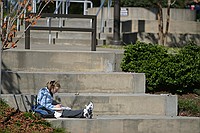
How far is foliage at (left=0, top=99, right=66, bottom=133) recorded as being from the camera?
936cm

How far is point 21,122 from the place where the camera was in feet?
31.6

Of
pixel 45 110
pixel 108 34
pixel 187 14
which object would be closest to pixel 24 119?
pixel 45 110

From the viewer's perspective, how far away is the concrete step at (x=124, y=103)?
11352mm

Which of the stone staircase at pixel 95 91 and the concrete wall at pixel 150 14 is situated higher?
the concrete wall at pixel 150 14

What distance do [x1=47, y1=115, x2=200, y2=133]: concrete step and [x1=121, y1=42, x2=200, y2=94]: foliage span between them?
159 cm

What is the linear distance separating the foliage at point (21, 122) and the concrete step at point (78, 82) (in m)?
1.59

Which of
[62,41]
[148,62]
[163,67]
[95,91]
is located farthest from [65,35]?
[95,91]

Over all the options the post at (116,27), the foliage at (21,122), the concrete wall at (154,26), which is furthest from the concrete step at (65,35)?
the foliage at (21,122)

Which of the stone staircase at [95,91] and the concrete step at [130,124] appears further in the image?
the stone staircase at [95,91]

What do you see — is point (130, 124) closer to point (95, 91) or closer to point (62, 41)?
point (95, 91)

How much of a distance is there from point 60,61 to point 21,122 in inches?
135

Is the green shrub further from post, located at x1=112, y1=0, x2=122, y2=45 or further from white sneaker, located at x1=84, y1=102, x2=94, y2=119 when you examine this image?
post, located at x1=112, y1=0, x2=122, y2=45

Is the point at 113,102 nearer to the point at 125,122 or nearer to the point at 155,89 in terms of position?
the point at 125,122

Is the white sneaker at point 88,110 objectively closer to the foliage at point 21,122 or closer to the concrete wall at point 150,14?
the foliage at point 21,122
